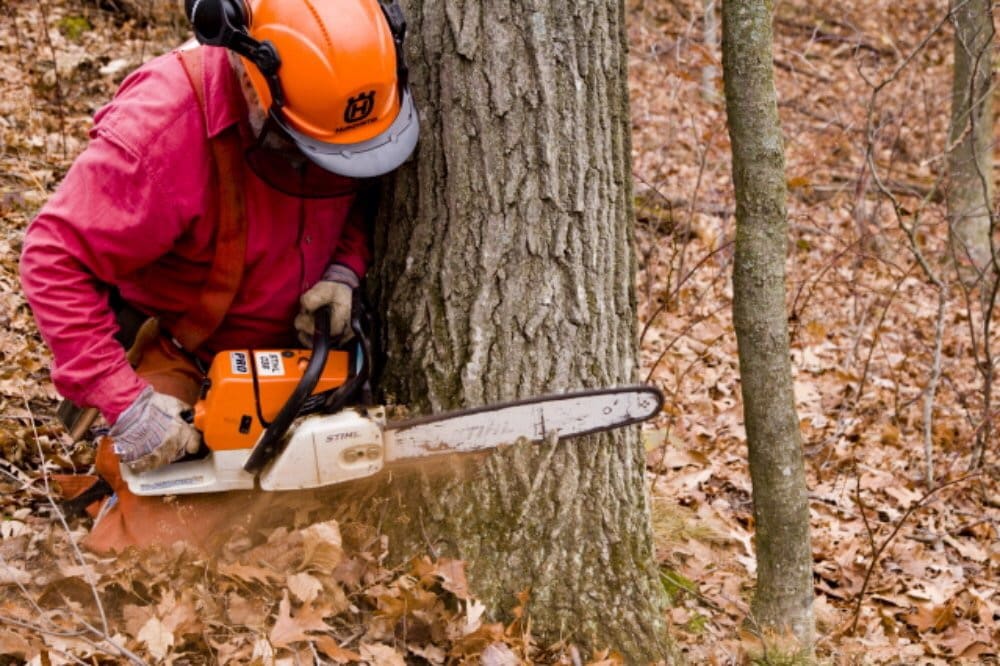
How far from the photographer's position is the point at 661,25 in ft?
38.2

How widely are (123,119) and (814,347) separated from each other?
488 cm

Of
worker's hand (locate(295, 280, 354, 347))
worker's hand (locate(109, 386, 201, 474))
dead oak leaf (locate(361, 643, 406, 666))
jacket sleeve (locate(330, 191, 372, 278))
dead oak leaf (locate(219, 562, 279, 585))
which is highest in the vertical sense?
jacket sleeve (locate(330, 191, 372, 278))

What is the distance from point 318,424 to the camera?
245 cm

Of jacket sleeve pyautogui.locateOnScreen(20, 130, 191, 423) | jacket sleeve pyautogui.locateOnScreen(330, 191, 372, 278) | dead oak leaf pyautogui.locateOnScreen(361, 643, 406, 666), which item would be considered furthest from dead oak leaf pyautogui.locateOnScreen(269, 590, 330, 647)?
jacket sleeve pyautogui.locateOnScreen(330, 191, 372, 278)

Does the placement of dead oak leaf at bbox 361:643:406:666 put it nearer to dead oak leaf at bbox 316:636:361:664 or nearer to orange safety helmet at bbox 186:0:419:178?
dead oak leaf at bbox 316:636:361:664

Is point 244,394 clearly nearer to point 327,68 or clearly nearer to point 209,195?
point 209,195

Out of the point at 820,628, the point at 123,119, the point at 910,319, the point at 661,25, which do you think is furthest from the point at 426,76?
the point at 661,25

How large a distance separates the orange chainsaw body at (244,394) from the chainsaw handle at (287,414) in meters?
0.03

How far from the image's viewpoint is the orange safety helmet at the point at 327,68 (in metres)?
2.09

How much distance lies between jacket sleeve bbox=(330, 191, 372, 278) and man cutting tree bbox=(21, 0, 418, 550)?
0.04m

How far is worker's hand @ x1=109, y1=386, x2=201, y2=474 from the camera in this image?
7.80 feet

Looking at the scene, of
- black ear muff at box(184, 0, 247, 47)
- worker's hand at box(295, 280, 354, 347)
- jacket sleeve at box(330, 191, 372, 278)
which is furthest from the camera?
jacket sleeve at box(330, 191, 372, 278)

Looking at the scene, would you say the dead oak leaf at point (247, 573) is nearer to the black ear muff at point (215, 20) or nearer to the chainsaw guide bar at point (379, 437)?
the chainsaw guide bar at point (379, 437)

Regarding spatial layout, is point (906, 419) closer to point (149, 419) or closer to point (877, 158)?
point (149, 419)
